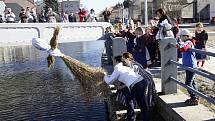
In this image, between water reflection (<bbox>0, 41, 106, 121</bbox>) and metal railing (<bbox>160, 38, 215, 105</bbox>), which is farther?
water reflection (<bbox>0, 41, 106, 121</bbox>)

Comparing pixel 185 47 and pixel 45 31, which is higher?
pixel 185 47

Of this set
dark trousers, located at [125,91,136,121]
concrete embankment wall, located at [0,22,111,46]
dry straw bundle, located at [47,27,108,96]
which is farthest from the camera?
concrete embankment wall, located at [0,22,111,46]

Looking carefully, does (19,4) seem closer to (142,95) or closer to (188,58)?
(188,58)

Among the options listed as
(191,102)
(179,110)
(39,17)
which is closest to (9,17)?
(39,17)

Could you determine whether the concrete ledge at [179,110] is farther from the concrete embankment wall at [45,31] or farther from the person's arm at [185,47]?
the concrete embankment wall at [45,31]

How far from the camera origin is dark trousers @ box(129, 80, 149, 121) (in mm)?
7938

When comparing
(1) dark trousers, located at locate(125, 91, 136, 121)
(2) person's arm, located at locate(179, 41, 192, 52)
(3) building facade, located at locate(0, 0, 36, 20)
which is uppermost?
(3) building facade, located at locate(0, 0, 36, 20)

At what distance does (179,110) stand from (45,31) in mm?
28669

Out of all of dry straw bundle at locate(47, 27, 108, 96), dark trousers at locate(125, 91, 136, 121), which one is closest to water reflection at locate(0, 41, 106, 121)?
dry straw bundle at locate(47, 27, 108, 96)

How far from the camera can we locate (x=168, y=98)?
28.0ft

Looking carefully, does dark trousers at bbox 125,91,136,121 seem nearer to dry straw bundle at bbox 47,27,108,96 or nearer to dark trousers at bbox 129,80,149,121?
dark trousers at bbox 129,80,149,121

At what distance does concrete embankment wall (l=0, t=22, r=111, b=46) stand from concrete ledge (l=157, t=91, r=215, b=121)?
85.4 feet

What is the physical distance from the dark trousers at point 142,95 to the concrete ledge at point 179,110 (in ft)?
1.28

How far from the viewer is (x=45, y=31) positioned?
35.5 m
